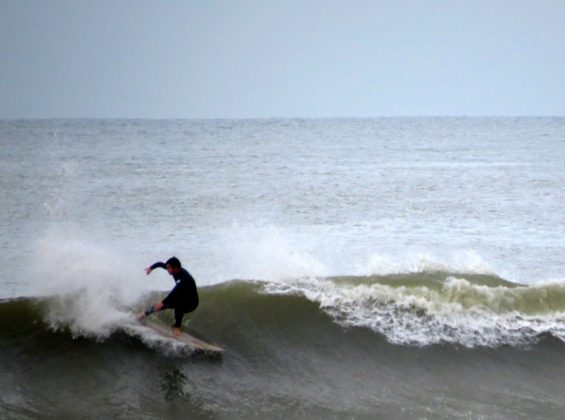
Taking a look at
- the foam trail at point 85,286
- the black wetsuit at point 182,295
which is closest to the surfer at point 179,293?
A: the black wetsuit at point 182,295

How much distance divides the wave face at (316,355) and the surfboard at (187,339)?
0.52ft

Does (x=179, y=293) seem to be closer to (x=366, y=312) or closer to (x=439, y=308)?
(x=366, y=312)

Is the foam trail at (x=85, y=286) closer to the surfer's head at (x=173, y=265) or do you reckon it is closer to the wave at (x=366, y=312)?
the wave at (x=366, y=312)

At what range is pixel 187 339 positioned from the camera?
12.8m

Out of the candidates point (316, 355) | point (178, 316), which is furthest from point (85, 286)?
point (316, 355)

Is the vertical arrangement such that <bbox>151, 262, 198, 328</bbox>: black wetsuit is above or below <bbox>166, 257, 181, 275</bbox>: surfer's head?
below

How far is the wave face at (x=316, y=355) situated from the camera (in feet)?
37.4

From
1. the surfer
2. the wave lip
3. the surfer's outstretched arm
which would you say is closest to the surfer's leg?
the surfer

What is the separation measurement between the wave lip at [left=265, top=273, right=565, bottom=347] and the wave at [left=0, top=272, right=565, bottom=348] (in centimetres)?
2

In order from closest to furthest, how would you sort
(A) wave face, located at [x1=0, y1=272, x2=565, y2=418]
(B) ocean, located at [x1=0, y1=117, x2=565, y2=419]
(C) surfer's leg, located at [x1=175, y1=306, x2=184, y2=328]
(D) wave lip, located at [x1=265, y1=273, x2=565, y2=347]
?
(A) wave face, located at [x1=0, y1=272, x2=565, y2=418] → (B) ocean, located at [x1=0, y1=117, x2=565, y2=419] → (C) surfer's leg, located at [x1=175, y1=306, x2=184, y2=328] → (D) wave lip, located at [x1=265, y1=273, x2=565, y2=347]

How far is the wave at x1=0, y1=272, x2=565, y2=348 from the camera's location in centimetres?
1346

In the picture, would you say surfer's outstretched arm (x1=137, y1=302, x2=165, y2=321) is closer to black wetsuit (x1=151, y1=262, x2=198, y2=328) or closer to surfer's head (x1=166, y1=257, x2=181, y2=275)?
black wetsuit (x1=151, y1=262, x2=198, y2=328)

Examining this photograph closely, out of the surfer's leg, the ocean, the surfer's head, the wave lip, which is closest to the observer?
the ocean

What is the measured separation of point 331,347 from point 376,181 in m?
24.0
